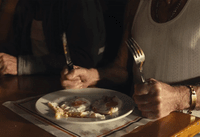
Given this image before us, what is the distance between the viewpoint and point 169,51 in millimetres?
1090

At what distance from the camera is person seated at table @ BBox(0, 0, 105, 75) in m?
1.38

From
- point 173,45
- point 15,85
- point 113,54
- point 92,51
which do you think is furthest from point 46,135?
point 113,54

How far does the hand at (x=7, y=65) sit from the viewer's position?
1.35 metres

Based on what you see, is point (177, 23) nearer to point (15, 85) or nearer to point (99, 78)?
point (99, 78)

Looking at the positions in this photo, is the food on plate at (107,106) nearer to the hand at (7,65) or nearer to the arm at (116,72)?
the arm at (116,72)

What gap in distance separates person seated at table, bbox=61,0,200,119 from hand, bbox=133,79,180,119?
11 mm

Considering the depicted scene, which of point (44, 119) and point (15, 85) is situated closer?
point (44, 119)

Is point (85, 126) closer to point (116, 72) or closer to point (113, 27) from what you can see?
point (116, 72)

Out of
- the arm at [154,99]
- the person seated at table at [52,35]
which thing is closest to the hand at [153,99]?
the arm at [154,99]

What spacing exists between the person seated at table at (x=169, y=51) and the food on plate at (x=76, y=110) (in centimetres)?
17

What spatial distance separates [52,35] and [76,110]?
1.34 meters

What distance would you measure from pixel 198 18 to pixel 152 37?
0.80 feet

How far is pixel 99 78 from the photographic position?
1.20 metres

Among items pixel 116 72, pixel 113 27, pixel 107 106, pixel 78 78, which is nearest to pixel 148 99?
pixel 107 106
